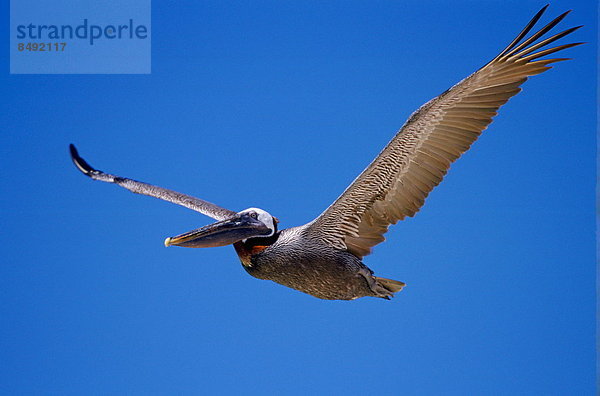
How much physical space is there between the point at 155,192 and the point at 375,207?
6.92 feet

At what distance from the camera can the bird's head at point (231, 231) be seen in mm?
4844

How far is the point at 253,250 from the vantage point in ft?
16.1

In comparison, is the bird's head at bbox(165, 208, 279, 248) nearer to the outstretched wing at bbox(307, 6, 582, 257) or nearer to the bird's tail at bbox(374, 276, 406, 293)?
the outstretched wing at bbox(307, 6, 582, 257)

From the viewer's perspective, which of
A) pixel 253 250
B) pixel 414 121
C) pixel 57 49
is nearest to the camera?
pixel 414 121

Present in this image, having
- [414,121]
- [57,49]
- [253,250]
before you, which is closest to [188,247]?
[253,250]

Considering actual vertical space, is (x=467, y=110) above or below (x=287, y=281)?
above

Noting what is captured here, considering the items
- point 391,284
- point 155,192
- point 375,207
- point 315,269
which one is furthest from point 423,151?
point 155,192

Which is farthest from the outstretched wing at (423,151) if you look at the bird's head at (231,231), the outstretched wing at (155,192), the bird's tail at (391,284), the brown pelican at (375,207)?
the outstretched wing at (155,192)

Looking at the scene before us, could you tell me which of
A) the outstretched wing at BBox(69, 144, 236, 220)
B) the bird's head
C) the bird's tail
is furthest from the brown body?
the outstretched wing at BBox(69, 144, 236, 220)

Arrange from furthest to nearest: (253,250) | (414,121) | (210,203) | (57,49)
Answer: (57,49) < (210,203) < (253,250) < (414,121)

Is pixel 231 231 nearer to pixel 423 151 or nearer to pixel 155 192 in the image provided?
pixel 423 151

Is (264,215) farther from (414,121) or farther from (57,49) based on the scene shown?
(57,49)

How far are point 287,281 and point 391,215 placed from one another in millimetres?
Answer: 747

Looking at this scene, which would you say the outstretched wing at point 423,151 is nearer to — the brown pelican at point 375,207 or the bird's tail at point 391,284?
the brown pelican at point 375,207
